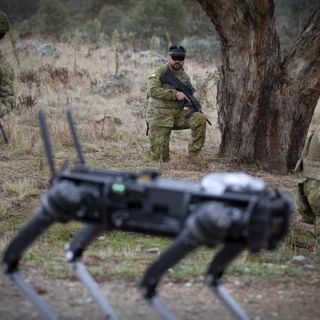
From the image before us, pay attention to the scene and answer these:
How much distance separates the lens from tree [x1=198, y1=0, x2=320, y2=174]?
374 inches

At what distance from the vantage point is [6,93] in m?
10.7

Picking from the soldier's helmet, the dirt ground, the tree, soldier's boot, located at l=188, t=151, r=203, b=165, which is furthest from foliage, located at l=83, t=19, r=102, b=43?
the dirt ground

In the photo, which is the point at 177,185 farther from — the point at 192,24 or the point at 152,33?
the point at 192,24

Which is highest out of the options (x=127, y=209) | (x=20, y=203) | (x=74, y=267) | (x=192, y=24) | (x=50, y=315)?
(x=192, y=24)

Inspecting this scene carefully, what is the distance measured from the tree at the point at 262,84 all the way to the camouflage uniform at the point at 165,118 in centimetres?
45

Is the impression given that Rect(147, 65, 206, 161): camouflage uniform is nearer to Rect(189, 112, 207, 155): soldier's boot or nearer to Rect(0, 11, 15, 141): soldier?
Rect(189, 112, 207, 155): soldier's boot

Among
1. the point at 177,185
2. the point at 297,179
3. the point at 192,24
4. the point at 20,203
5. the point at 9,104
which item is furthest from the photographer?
→ the point at 192,24

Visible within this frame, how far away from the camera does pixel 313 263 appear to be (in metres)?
5.84

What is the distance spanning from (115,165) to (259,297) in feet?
17.8

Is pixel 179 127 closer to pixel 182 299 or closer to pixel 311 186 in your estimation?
pixel 311 186

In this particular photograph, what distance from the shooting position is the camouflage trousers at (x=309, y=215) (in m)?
6.18

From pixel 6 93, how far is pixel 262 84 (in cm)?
407

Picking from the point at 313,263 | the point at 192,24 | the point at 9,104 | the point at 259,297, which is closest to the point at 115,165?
the point at 9,104

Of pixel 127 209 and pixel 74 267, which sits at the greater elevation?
pixel 127 209
